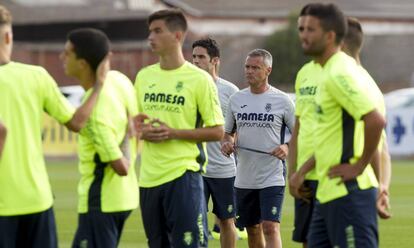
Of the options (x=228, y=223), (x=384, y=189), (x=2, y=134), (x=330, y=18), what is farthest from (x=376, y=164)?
(x=228, y=223)

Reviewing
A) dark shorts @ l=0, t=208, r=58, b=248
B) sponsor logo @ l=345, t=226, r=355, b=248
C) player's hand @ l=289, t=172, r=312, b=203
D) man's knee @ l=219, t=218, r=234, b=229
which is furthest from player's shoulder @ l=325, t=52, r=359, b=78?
man's knee @ l=219, t=218, r=234, b=229

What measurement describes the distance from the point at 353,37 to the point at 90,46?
87.2 inches

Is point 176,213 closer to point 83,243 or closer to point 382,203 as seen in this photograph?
point 83,243

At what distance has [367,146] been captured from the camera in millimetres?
9305

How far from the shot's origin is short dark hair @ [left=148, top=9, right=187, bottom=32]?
1125cm

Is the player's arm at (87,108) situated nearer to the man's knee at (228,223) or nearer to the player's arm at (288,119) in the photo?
the player's arm at (288,119)

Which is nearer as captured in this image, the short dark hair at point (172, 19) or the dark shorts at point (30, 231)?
the dark shorts at point (30, 231)

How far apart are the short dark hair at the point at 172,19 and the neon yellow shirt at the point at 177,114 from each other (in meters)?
0.34

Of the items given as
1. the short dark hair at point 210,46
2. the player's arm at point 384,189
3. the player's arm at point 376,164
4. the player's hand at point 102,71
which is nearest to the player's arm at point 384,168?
the player's arm at point 384,189

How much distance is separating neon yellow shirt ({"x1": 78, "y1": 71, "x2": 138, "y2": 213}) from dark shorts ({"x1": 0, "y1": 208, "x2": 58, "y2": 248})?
1.60 feet

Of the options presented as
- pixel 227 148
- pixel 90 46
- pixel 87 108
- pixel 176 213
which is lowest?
pixel 227 148

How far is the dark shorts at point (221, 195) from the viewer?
1464cm

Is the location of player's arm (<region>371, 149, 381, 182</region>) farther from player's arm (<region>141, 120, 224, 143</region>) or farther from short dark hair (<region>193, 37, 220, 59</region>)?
short dark hair (<region>193, 37, 220, 59</region>)

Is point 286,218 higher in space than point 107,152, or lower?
lower
